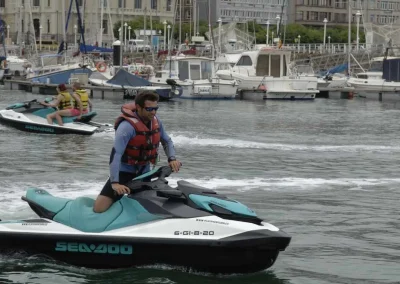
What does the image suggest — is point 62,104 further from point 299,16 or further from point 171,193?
point 299,16

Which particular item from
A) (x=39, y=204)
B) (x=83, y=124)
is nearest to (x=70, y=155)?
(x=83, y=124)

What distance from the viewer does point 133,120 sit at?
1124cm

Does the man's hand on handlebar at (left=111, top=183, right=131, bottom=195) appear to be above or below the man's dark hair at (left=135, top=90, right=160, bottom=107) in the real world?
below

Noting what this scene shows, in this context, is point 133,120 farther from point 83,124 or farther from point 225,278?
point 83,124

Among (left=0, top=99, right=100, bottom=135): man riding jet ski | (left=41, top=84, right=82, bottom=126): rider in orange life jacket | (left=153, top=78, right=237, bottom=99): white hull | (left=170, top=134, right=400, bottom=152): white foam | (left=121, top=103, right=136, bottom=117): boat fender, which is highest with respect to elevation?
(left=121, top=103, right=136, bottom=117): boat fender

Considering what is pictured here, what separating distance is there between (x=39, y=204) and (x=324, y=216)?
4.85 meters

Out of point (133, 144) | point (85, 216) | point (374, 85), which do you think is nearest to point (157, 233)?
point (85, 216)

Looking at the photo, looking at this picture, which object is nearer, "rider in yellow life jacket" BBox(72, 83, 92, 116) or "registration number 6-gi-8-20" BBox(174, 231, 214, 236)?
"registration number 6-gi-8-20" BBox(174, 231, 214, 236)

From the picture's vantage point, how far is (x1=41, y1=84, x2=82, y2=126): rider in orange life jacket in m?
26.6

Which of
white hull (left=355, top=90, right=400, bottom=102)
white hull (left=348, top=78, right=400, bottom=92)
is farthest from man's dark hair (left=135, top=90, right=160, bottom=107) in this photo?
white hull (left=348, top=78, right=400, bottom=92)

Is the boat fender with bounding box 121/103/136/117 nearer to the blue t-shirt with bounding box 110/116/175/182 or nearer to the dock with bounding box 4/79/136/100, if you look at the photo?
the blue t-shirt with bounding box 110/116/175/182

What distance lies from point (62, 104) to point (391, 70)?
40605 millimetres

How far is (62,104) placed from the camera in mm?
27016

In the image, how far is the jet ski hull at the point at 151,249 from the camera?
10.7m
